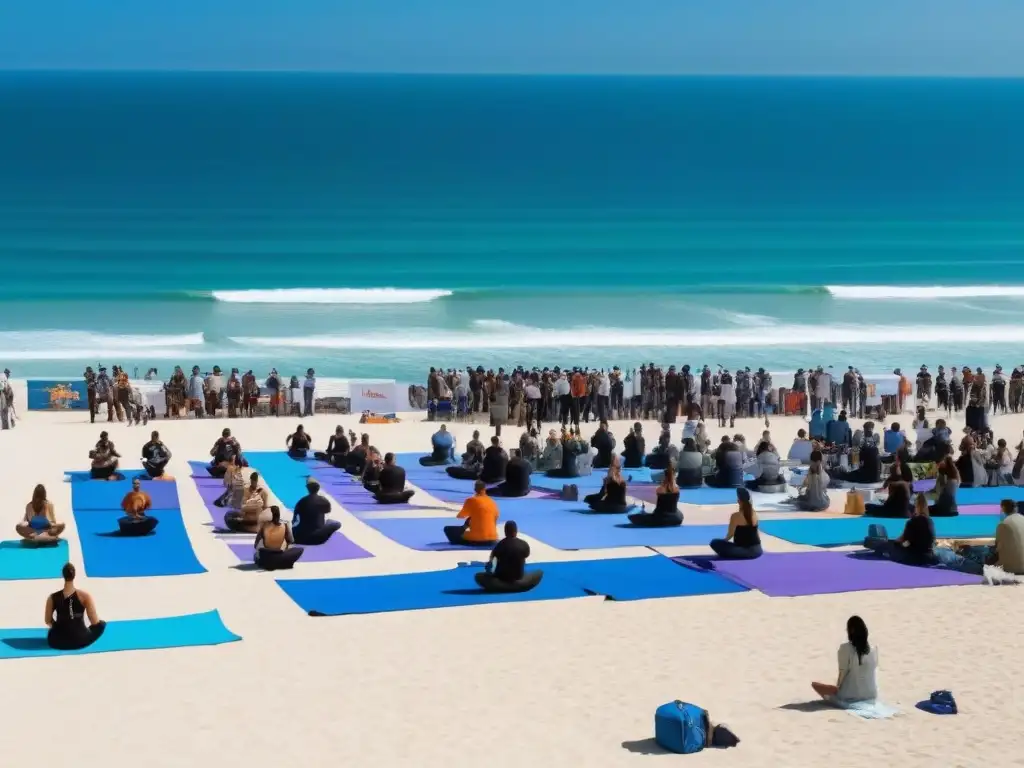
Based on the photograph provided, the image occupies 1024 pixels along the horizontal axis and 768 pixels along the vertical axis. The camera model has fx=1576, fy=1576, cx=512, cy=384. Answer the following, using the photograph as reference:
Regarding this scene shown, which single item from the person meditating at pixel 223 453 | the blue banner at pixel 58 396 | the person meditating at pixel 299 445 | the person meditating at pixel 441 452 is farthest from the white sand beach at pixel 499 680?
the blue banner at pixel 58 396

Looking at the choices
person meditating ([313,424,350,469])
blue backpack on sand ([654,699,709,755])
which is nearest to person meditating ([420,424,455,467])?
person meditating ([313,424,350,469])

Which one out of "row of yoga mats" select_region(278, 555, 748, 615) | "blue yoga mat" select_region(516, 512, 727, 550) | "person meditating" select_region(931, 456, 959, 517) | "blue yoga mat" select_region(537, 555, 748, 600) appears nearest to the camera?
"row of yoga mats" select_region(278, 555, 748, 615)

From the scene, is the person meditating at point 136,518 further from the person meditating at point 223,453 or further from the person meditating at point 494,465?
the person meditating at point 494,465

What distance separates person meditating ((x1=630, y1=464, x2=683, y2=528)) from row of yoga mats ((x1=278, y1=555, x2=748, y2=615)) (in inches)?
85.3

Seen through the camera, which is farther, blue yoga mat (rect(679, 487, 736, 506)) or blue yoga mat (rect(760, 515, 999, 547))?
blue yoga mat (rect(679, 487, 736, 506))

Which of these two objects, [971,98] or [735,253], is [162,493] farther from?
[971,98]

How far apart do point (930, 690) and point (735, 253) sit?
59.3 meters

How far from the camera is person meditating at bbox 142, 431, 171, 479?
2202 cm

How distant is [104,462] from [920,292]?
145 ft

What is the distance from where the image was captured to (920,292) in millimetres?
60312

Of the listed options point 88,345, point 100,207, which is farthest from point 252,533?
point 100,207

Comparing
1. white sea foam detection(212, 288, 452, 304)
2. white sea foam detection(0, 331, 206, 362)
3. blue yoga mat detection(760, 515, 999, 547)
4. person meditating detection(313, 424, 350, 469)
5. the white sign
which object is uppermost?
white sea foam detection(212, 288, 452, 304)

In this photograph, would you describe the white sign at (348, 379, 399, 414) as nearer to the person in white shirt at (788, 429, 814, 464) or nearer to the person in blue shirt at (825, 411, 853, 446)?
the person in blue shirt at (825, 411, 853, 446)

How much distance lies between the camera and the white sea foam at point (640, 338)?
155 ft
